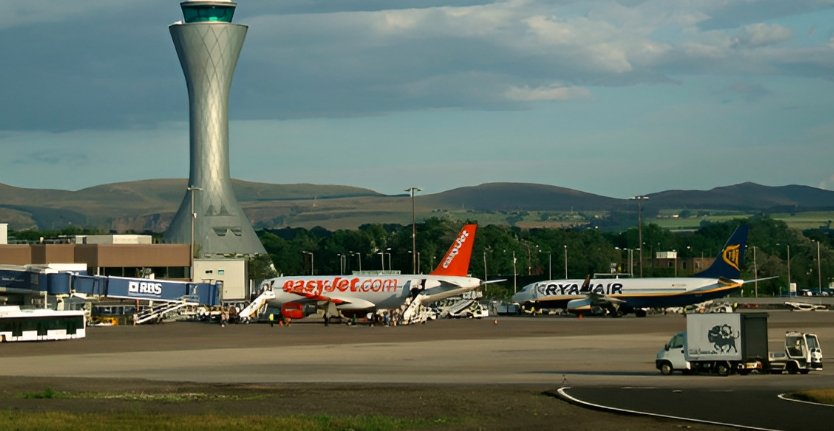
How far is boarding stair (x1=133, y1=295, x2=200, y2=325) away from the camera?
382 ft

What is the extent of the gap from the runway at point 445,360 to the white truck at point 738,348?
1.16 meters

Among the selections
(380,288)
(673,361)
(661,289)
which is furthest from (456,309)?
(673,361)

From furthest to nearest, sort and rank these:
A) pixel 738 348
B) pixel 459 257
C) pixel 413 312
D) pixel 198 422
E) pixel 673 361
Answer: pixel 459 257 < pixel 413 312 < pixel 673 361 < pixel 738 348 < pixel 198 422

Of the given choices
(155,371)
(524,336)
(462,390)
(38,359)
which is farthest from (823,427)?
(524,336)

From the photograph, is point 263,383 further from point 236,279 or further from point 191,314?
point 236,279

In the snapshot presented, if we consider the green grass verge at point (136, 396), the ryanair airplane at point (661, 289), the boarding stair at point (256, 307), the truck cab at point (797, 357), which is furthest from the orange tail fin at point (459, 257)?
the green grass verge at point (136, 396)

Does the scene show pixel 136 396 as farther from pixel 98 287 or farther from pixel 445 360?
pixel 98 287

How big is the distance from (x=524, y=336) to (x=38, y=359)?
32791 mm

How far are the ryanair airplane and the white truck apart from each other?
7291cm

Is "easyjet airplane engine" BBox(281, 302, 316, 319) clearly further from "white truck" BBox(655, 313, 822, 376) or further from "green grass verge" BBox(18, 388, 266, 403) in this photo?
"green grass verge" BBox(18, 388, 266, 403)

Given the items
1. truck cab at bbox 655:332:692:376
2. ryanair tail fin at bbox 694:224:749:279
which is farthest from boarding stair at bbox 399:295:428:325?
truck cab at bbox 655:332:692:376

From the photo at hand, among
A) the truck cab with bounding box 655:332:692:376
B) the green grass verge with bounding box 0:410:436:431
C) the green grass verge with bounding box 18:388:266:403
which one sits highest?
the truck cab with bounding box 655:332:692:376

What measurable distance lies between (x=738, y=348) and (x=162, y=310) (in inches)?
3101

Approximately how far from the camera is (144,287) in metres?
116
